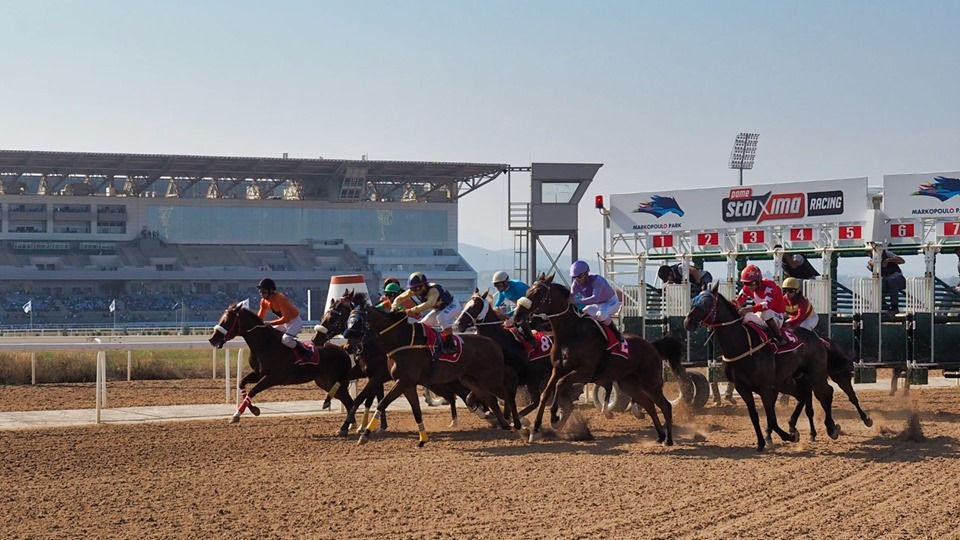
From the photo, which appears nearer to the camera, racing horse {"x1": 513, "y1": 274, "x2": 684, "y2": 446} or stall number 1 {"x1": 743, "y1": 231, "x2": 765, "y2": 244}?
racing horse {"x1": 513, "y1": 274, "x2": 684, "y2": 446}

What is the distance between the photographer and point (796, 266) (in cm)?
1599

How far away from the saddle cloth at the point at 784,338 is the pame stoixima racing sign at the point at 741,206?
14.4ft

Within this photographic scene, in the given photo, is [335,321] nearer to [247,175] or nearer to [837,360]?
[837,360]

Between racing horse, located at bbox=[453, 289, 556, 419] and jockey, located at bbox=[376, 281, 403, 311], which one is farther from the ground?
jockey, located at bbox=[376, 281, 403, 311]

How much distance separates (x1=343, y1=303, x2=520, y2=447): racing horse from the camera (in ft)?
37.4

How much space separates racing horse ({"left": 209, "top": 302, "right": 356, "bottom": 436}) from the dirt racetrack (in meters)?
0.50

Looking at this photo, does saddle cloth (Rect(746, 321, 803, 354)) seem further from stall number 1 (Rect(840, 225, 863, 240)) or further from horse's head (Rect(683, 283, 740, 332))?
stall number 1 (Rect(840, 225, 863, 240))

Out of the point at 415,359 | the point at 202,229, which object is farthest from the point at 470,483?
the point at 202,229

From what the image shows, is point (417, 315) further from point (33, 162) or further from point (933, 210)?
point (33, 162)

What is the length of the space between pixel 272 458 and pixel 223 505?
2.53 metres

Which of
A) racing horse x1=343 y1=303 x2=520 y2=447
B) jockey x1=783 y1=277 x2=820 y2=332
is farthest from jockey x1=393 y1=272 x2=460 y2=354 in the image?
jockey x1=783 y1=277 x2=820 y2=332

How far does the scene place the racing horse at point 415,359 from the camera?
11.4m

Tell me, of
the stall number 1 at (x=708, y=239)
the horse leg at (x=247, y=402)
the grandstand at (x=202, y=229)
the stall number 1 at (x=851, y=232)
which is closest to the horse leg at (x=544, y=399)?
the horse leg at (x=247, y=402)

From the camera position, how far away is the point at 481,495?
8.42m
